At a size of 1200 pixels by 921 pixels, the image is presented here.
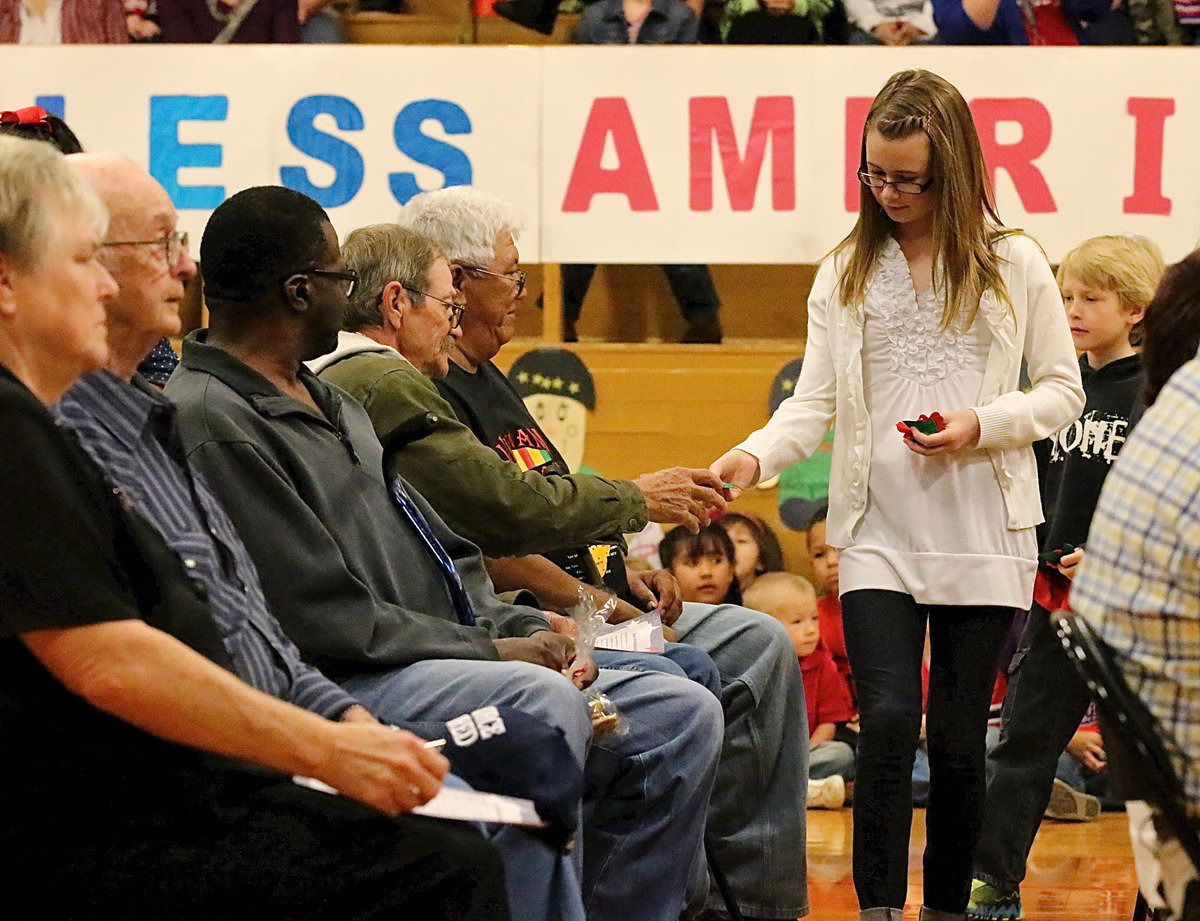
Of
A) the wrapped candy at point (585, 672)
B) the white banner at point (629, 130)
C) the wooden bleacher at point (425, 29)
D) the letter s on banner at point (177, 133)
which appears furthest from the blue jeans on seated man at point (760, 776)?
the wooden bleacher at point (425, 29)

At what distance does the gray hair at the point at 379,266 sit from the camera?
9.95 ft

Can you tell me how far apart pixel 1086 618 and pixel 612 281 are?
16.7ft

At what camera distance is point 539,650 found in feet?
A: 8.48

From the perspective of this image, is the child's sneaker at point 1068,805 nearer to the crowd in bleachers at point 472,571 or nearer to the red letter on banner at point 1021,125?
the crowd in bleachers at point 472,571

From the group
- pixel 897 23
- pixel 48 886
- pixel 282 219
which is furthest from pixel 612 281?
pixel 48 886

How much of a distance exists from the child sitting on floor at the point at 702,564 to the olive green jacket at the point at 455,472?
2352 millimetres

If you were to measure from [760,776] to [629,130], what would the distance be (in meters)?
2.90

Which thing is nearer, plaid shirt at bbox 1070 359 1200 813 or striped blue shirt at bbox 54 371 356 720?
plaid shirt at bbox 1070 359 1200 813

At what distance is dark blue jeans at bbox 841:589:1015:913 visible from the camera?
9.41 ft

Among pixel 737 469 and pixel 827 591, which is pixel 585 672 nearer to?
pixel 737 469

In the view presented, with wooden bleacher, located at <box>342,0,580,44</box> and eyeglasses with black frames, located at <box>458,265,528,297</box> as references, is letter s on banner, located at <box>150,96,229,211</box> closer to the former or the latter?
wooden bleacher, located at <box>342,0,580,44</box>

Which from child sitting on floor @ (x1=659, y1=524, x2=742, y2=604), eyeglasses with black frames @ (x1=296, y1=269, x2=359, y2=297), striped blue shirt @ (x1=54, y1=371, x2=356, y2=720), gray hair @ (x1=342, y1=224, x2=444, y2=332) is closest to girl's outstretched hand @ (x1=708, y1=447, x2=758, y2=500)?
gray hair @ (x1=342, y1=224, x2=444, y2=332)

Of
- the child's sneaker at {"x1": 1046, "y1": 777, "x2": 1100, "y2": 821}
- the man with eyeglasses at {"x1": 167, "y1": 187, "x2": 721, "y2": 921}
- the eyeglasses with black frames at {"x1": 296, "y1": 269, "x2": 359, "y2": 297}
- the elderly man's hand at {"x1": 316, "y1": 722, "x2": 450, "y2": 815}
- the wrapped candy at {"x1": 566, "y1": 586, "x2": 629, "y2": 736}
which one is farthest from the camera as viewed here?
the child's sneaker at {"x1": 1046, "y1": 777, "x2": 1100, "y2": 821}

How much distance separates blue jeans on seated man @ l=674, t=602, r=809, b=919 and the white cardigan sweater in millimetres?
436
